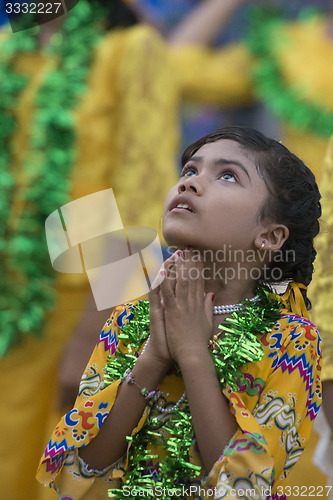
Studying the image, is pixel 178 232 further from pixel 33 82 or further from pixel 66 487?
pixel 33 82

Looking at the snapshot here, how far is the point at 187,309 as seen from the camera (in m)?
1.07

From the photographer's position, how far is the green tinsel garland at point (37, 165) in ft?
7.04

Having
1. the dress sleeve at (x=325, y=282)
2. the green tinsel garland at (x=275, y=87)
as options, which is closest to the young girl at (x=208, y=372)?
the dress sleeve at (x=325, y=282)

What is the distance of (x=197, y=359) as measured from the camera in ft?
3.31

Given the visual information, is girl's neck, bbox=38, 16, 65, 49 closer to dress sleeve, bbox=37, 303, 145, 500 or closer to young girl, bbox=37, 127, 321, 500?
young girl, bbox=37, 127, 321, 500

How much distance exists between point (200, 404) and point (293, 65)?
68.4 inches

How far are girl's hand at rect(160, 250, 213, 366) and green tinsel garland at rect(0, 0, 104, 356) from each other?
3.84 ft

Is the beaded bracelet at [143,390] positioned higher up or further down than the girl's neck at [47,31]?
further down

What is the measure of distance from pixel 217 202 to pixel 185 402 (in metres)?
0.35

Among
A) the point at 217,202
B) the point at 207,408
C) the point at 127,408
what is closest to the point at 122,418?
the point at 127,408

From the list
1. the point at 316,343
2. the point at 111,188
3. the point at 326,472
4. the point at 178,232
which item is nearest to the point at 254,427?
the point at 316,343

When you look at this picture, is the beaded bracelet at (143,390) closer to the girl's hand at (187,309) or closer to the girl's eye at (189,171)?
the girl's hand at (187,309)

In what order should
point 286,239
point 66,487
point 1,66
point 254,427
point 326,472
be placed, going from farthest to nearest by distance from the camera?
point 1,66
point 326,472
point 286,239
point 66,487
point 254,427

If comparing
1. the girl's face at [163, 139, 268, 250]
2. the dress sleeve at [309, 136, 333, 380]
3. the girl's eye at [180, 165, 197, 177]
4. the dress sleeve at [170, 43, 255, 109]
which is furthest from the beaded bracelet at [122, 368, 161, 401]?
the dress sleeve at [170, 43, 255, 109]
